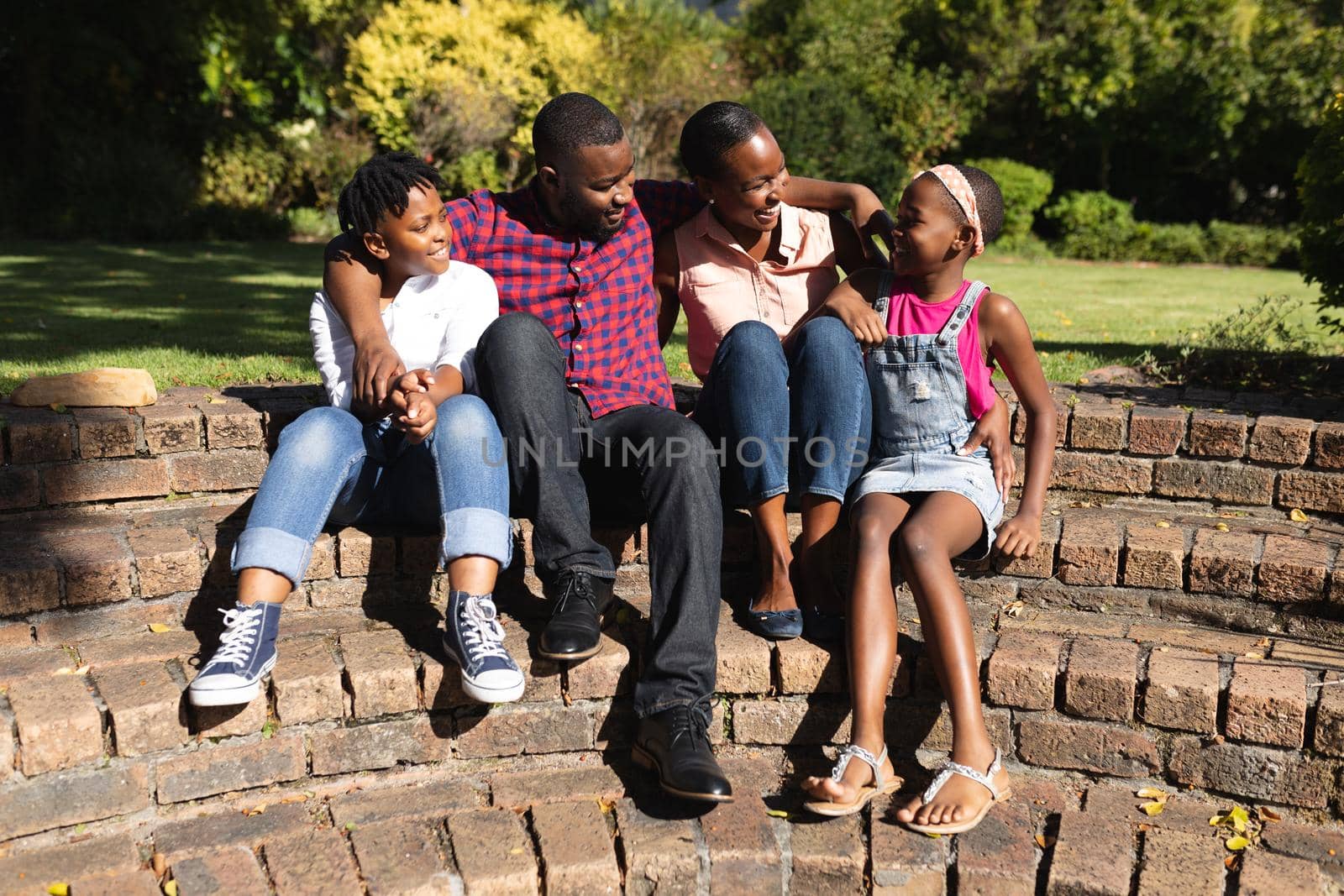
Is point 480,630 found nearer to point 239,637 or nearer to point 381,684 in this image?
point 381,684

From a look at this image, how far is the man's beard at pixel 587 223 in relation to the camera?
295 cm

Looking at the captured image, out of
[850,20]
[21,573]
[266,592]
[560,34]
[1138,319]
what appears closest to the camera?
[266,592]

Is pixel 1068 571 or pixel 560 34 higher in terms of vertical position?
pixel 560 34

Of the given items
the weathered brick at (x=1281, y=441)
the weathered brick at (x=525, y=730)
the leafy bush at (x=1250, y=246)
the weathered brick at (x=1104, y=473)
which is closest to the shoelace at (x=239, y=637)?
the weathered brick at (x=525, y=730)

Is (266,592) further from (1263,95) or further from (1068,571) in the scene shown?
(1263,95)

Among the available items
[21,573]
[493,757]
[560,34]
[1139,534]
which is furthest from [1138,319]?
[560,34]

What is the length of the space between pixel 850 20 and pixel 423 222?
19063mm

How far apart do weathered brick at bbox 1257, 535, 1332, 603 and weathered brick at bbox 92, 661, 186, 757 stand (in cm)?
262

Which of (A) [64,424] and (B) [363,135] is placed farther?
(B) [363,135]

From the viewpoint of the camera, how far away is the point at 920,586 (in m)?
2.49

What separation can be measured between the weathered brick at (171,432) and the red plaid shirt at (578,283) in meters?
0.90

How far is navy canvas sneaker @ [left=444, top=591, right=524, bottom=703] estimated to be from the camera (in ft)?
7.83

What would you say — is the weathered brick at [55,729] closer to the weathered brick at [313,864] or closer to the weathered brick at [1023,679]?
the weathered brick at [313,864]

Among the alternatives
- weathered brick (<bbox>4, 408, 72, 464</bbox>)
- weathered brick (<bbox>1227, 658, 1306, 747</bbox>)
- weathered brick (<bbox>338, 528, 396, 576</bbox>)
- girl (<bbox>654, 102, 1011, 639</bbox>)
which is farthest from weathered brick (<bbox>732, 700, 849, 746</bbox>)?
weathered brick (<bbox>4, 408, 72, 464</bbox>)
